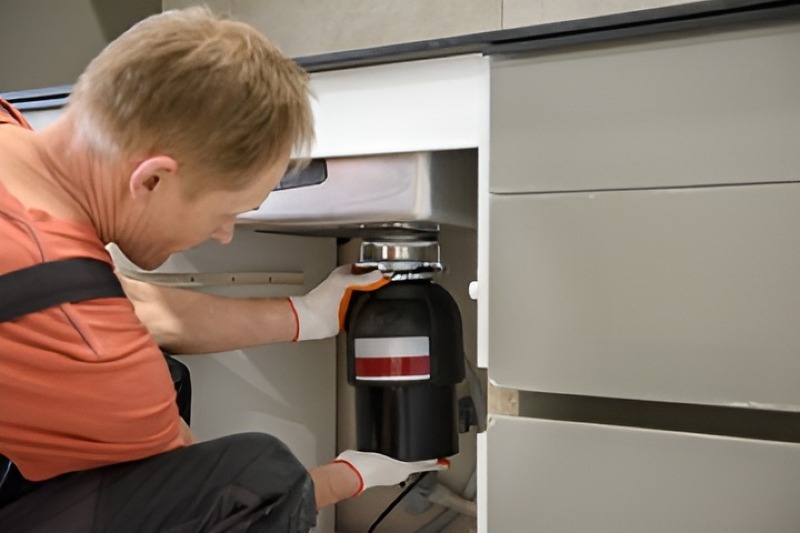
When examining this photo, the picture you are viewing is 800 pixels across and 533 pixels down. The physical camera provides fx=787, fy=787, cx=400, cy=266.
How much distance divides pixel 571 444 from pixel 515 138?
0.29 metres

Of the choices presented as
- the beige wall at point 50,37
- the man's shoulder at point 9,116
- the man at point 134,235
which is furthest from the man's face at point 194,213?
the beige wall at point 50,37

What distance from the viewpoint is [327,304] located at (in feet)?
3.45

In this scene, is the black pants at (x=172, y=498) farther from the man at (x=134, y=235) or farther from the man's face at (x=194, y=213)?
the man's face at (x=194, y=213)

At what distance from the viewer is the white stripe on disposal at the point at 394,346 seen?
0.98 metres

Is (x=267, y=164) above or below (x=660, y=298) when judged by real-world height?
above

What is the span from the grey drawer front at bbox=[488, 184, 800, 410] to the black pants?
25 centimetres

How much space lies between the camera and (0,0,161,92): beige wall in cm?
139

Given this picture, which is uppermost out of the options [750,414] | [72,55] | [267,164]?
[72,55]

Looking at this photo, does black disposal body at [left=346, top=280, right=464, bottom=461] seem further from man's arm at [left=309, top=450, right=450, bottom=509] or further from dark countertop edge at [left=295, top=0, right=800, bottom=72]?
dark countertop edge at [left=295, top=0, right=800, bottom=72]

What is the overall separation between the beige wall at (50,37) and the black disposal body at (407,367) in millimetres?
800

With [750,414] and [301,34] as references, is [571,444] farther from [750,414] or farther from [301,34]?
[301,34]

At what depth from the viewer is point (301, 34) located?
56.5 inches

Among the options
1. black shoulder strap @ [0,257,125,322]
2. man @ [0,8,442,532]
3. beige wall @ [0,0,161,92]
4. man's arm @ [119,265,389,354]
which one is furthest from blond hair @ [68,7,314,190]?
beige wall @ [0,0,161,92]

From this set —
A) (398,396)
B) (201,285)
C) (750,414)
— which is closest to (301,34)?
(201,285)
